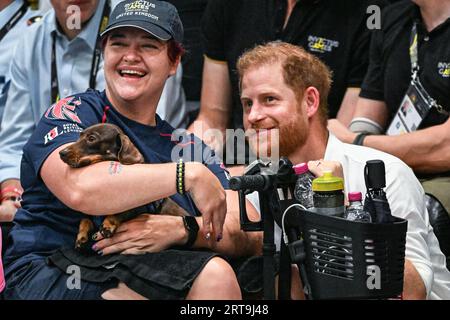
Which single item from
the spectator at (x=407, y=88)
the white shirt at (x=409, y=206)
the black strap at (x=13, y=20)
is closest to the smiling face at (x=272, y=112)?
the white shirt at (x=409, y=206)

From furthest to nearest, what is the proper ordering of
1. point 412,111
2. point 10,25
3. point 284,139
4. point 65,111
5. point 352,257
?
1. point 10,25
2. point 412,111
3. point 284,139
4. point 65,111
5. point 352,257

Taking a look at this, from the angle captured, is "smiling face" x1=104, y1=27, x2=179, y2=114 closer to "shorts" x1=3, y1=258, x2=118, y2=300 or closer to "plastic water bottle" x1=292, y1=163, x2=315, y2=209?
"shorts" x1=3, y1=258, x2=118, y2=300

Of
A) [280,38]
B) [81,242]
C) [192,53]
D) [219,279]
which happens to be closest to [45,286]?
[81,242]

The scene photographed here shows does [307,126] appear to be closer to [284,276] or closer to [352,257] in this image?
[284,276]

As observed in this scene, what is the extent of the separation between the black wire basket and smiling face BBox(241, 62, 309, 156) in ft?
2.53

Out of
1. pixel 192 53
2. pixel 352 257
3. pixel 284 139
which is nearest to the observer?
pixel 352 257

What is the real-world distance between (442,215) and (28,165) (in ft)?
4.99

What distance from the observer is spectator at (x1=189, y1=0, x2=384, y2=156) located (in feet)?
12.9

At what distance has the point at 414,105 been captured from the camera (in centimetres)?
365

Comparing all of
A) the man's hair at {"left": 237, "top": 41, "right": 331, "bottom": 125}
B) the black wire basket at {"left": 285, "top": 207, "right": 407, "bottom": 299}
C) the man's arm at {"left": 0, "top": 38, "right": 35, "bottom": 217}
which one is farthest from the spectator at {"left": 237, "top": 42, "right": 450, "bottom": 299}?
the man's arm at {"left": 0, "top": 38, "right": 35, "bottom": 217}

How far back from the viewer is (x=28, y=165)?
9.18ft

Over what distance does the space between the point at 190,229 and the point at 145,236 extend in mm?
156

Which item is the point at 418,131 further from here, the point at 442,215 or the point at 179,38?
the point at 179,38
